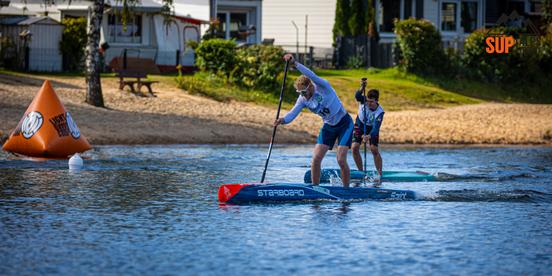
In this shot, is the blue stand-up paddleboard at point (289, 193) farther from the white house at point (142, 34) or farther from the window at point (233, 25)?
the window at point (233, 25)

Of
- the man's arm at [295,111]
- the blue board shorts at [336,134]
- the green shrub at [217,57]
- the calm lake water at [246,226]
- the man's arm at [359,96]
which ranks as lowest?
the calm lake water at [246,226]

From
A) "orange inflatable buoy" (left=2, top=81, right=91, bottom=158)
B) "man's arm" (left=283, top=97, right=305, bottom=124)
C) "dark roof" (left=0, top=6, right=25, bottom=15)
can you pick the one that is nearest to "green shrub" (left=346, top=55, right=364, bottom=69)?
"dark roof" (left=0, top=6, right=25, bottom=15)

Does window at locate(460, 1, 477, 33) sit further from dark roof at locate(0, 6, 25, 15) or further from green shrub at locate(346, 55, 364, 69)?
dark roof at locate(0, 6, 25, 15)

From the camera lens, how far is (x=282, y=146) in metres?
27.5

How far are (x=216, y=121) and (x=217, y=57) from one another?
7.20 m

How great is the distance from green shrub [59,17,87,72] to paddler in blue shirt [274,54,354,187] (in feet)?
83.0

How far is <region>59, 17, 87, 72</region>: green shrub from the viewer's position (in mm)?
39625

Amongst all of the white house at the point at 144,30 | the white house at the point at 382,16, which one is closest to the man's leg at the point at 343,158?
the white house at the point at 144,30

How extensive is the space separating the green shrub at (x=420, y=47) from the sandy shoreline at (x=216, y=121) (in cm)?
690

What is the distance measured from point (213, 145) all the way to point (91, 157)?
204 inches

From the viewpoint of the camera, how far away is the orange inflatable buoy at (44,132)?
2164 centimetres

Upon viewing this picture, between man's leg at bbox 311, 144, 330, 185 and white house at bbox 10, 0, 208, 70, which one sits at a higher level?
white house at bbox 10, 0, 208, 70

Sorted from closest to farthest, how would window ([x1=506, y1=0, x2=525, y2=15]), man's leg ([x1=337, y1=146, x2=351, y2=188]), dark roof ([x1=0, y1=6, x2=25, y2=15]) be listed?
man's leg ([x1=337, y1=146, x2=351, y2=188]), dark roof ([x1=0, y1=6, x2=25, y2=15]), window ([x1=506, y1=0, x2=525, y2=15])

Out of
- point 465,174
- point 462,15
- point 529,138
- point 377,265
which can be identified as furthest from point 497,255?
point 462,15
